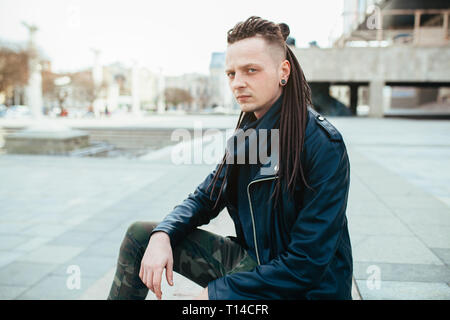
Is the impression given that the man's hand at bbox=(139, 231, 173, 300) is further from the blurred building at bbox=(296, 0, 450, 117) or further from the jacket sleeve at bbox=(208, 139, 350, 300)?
the blurred building at bbox=(296, 0, 450, 117)

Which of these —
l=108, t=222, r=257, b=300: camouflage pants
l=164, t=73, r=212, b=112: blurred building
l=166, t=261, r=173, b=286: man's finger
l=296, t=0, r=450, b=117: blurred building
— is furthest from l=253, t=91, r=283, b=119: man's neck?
l=164, t=73, r=212, b=112: blurred building

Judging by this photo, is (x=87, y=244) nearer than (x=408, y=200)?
Yes

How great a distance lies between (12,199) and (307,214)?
221 inches

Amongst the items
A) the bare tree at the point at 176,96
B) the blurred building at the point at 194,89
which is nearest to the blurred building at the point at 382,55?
the blurred building at the point at 194,89

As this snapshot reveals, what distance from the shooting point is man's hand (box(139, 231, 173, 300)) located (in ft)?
5.10

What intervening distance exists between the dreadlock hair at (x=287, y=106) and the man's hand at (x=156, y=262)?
1.73 feet

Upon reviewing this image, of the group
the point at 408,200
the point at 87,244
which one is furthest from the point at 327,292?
the point at 408,200

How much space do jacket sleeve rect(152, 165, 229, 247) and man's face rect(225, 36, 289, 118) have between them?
15.9 inches

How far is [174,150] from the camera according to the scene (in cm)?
1101

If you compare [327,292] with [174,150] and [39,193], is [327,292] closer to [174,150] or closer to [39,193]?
[39,193]

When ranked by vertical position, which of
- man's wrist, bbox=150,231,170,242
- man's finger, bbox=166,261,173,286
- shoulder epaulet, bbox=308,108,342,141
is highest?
shoulder epaulet, bbox=308,108,342,141
